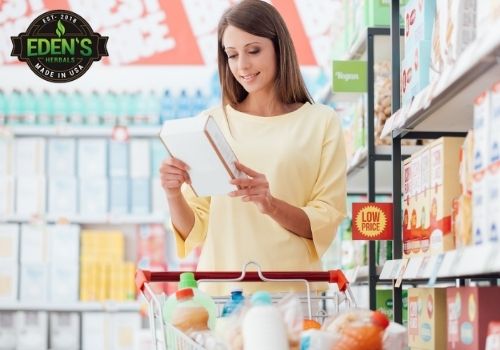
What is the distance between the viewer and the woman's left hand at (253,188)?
2.26 metres

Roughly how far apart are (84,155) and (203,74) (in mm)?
1318

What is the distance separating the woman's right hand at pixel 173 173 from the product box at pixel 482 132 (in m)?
0.75

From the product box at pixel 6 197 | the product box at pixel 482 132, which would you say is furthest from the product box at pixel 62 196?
the product box at pixel 482 132

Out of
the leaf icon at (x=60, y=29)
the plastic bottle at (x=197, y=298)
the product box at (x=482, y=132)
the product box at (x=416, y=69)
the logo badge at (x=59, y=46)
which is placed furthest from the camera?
the leaf icon at (x=60, y=29)

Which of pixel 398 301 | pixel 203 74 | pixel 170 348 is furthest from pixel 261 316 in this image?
pixel 203 74

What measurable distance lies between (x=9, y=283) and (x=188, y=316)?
16.6 ft

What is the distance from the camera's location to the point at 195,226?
8.66 ft

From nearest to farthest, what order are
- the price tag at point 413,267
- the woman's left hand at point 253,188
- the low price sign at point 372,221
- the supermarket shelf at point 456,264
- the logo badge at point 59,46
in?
the supermarket shelf at point 456,264, the price tag at point 413,267, the woman's left hand at point 253,188, the low price sign at point 372,221, the logo badge at point 59,46

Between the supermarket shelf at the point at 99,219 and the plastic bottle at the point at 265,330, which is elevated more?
the supermarket shelf at the point at 99,219

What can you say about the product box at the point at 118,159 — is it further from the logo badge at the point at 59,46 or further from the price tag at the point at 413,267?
the price tag at the point at 413,267

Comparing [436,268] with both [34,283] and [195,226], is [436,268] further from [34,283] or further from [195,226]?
[34,283]

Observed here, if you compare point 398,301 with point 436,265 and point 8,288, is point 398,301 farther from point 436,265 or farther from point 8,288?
point 8,288

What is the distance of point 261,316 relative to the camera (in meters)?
1.61

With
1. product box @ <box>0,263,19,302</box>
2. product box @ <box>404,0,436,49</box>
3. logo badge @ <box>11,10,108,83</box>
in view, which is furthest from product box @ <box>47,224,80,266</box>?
product box @ <box>404,0,436,49</box>
